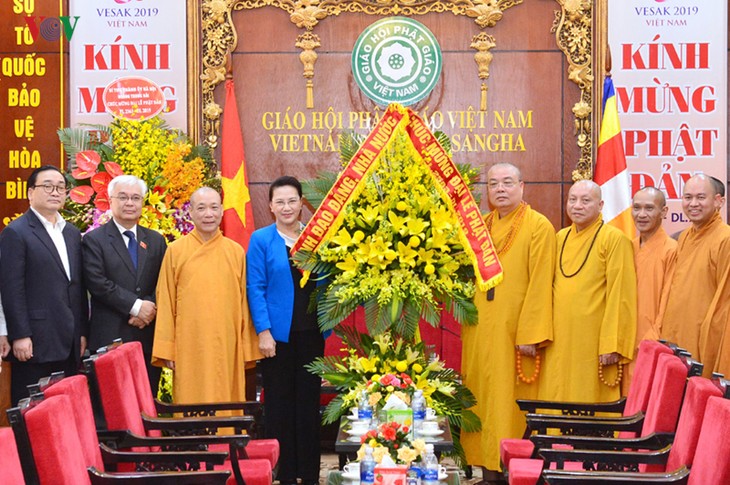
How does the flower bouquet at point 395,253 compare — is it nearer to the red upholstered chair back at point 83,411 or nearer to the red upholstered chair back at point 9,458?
the red upholstered chair back at point 83,411

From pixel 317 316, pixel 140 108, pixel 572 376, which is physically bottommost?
pixel 572 376

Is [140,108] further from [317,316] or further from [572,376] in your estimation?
[572,376]

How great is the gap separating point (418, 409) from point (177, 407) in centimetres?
94

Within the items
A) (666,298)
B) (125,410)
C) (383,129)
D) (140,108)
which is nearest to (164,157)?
(140,108)

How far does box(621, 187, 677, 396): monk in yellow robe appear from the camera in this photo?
4703 millimetres

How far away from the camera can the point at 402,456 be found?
2.84 meters

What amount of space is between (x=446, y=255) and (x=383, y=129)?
589 mm

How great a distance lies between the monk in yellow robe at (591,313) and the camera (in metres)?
4.43

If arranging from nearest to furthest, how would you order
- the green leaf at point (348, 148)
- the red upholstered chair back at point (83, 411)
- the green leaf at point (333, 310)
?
the red upholstered chair back at point (83, 411) → the green leaf at point (333, 310) → the green leaf at point (348, 148)

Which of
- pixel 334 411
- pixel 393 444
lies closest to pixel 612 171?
pixel 334 411

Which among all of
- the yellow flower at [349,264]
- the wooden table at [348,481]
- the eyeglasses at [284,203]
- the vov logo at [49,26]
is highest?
the vov logo at [49,26]

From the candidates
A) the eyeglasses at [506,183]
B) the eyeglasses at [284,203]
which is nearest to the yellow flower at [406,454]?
the eyeglasses at [284,203]

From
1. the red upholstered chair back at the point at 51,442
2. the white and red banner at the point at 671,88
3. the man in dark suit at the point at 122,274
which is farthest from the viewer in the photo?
the white and red banner at the point at 671,88

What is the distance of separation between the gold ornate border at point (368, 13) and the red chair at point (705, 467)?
3575mm
